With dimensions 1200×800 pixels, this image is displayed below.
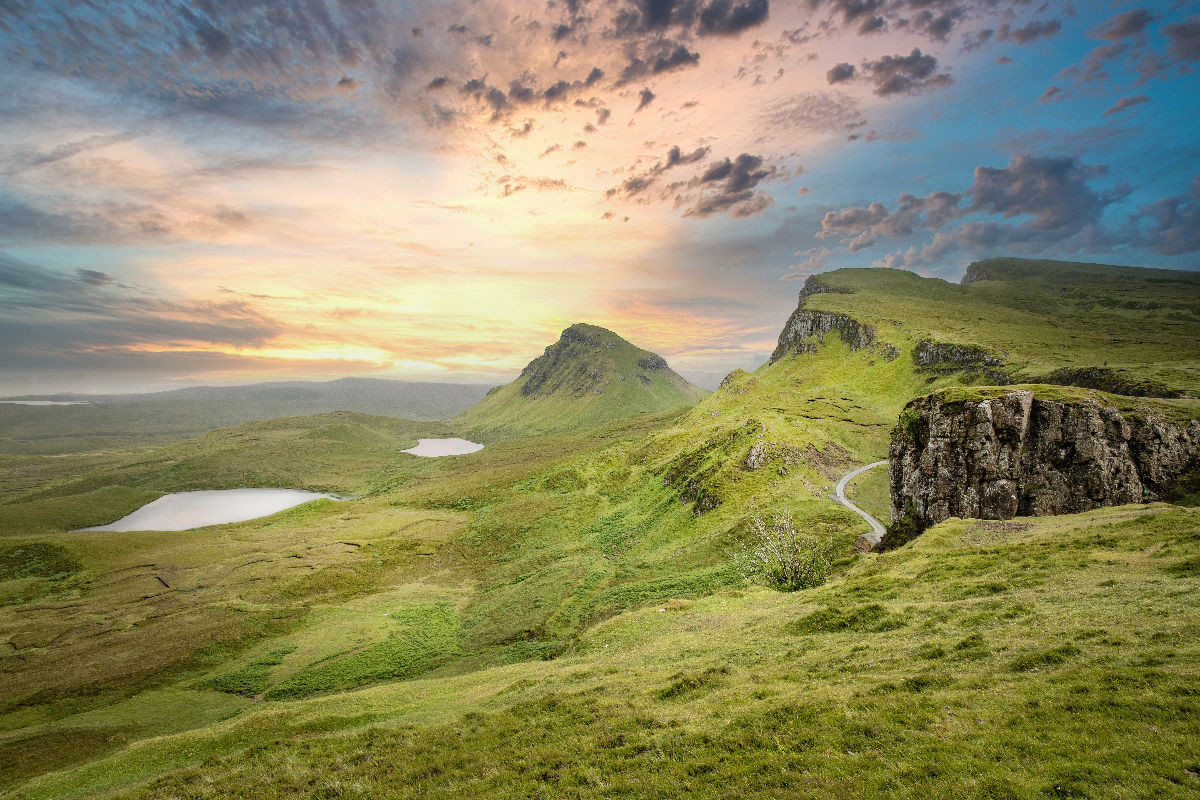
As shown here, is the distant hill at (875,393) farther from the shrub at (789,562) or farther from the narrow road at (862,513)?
the shrub at (789,562)

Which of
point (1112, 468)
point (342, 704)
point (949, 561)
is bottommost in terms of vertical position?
point (342, 704)

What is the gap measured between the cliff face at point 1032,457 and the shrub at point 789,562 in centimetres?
877

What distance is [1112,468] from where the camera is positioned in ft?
169

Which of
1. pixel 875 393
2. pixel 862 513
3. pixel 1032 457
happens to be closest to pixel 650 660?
pixel 1032 457

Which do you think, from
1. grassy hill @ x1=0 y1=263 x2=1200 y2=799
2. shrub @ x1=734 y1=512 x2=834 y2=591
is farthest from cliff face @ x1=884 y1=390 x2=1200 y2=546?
shrub @ x1=734 y1=512 x2=834 y2=591

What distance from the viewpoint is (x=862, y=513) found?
7419 centimetres

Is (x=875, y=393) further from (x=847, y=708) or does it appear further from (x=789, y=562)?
(x=847, y=708)

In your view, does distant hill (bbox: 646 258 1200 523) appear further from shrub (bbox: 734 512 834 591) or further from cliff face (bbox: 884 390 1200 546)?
shrub (bbox: 734 512 834 591)

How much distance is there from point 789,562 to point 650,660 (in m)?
25.5

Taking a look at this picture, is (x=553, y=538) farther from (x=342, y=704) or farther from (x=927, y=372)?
(x=927, y=372)

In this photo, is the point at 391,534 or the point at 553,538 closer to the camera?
the point at 553,538

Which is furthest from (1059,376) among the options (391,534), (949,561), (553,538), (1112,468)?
(391,534)

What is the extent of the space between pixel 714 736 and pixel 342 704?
35.9 meters

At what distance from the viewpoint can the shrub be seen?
171 ft
